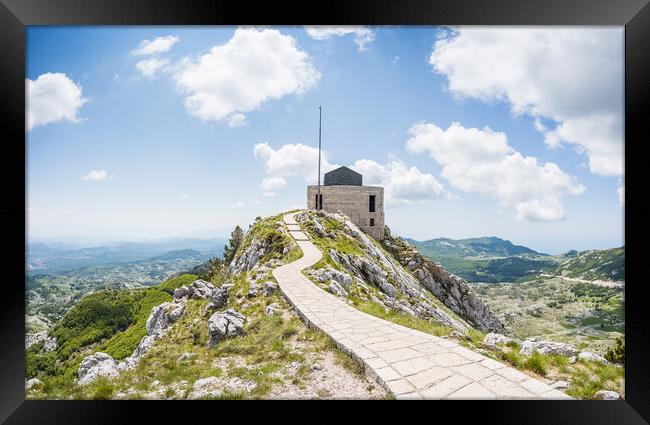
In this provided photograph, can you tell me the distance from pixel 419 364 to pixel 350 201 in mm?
31538

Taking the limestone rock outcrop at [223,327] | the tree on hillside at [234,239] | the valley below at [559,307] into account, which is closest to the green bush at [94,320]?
the tree on hillside at [234,239]

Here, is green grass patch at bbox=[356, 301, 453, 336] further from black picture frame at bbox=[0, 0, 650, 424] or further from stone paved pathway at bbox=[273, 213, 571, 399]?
black picture frame at bbox=[0, 0, 650, 424]

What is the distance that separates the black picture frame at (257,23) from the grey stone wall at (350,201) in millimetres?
30981

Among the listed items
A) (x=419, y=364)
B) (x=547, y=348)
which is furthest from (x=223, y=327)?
(x=547, y=348)

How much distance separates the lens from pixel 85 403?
5.54 metres

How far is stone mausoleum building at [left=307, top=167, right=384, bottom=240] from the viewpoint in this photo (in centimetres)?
3678

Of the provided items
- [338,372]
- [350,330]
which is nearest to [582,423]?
[338,372]

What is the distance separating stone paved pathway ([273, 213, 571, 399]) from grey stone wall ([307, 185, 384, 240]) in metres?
27.8

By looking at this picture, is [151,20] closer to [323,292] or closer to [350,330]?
[350,330]

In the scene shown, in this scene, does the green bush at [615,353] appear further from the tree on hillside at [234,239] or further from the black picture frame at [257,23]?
the tree on hillside at [234,239]

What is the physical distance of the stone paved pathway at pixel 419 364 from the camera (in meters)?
4.95

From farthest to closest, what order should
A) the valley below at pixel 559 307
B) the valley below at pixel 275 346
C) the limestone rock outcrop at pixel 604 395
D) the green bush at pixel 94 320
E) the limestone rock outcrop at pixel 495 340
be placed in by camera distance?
the valley below at pixel 559 307 < the green bush at pixel 94 320 < the limestone rock outcrop at pixel 495 340 < the valley below at pixel 275 346 < the limestone rock outcrop at pixel 604 395

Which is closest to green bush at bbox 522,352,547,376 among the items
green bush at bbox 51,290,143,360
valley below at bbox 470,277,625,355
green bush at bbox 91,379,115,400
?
green bush at bbox 91,379,115,400

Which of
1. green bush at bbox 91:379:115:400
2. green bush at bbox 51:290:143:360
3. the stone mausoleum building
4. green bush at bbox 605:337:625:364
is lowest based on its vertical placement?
green bush at bbox 51:290:143:360
